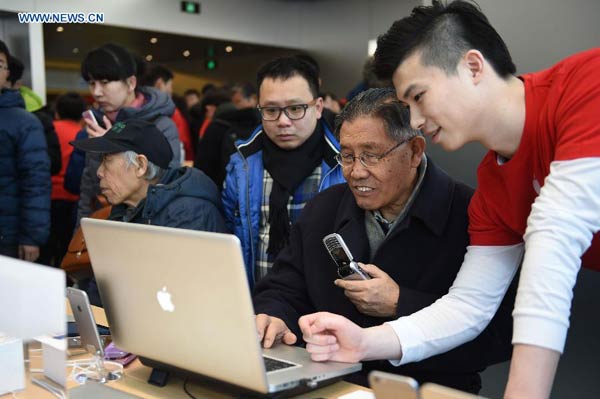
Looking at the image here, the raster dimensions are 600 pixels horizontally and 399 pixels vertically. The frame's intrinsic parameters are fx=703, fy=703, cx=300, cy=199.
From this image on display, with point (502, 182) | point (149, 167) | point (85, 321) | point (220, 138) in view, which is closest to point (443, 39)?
point (502, 182)

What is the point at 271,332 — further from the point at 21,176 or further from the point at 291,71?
the point at 21,176

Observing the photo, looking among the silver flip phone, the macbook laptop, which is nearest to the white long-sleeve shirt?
the macbook laptop

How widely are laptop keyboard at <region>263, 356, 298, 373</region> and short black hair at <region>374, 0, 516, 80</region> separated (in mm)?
687

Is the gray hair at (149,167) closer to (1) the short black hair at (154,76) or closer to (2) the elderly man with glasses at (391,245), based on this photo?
(2) the elderly man with glasses at (391,245)

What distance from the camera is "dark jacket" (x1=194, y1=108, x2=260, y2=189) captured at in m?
3.64

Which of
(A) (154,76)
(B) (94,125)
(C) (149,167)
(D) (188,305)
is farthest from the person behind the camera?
(A) (154,76)

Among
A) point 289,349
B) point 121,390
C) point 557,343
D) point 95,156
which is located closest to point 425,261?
point 289,349

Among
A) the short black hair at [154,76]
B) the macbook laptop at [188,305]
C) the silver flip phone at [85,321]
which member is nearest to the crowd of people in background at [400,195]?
the macbook laptop at [188,305]

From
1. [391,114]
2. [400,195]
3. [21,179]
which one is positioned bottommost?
[21,179]

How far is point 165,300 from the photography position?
4.65 feet

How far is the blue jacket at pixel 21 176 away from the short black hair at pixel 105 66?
0.36 metres

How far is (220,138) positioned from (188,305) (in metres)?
2.40

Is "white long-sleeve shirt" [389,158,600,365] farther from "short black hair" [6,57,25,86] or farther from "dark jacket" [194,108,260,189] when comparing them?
"short black hair" [6,57,25,86]

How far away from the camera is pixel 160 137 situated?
8.77ft
